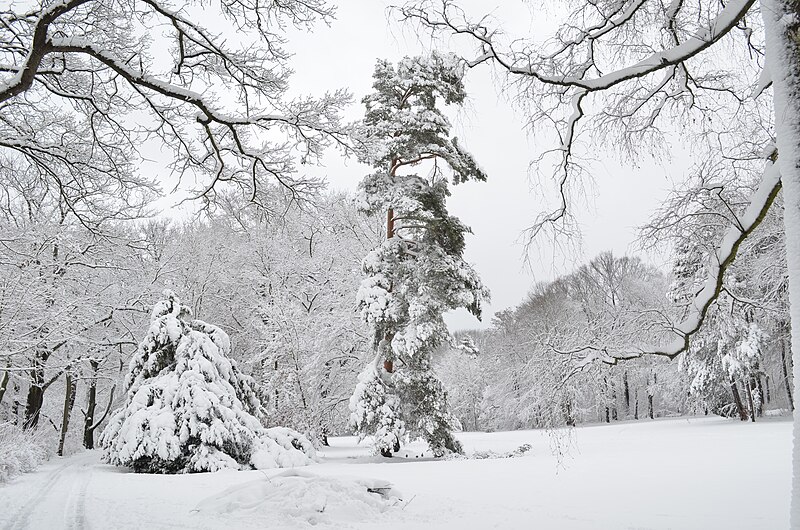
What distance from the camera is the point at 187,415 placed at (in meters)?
12.1

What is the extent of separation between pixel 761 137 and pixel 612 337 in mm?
2520

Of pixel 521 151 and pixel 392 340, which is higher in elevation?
pixel 521 151

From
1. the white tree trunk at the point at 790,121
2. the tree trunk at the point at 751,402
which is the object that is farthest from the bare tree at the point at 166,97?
the tree trunk at the point at 751,402

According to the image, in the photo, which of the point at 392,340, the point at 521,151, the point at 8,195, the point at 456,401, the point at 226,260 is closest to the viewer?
the point at 521,151

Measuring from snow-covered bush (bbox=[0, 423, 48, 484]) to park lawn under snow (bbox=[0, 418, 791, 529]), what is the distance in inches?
11.4

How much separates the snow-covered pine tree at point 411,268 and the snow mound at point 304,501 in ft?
21.6

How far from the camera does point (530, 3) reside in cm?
520

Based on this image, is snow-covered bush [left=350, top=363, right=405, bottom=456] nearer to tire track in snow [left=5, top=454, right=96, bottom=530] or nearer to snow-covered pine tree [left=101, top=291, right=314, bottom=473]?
snow-covered pine tree [left=101, top=291, right=314, bottom=473]

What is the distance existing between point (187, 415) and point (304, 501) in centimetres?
687

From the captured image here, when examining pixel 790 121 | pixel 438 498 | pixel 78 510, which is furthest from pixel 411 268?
pixel 790 121

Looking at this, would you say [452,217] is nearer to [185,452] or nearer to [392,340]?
[392,340]

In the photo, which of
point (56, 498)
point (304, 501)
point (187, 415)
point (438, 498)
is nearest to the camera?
point (304, 501)

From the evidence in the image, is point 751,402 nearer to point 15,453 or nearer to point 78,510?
point 78,510

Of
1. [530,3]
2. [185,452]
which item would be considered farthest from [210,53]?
[185,452]
